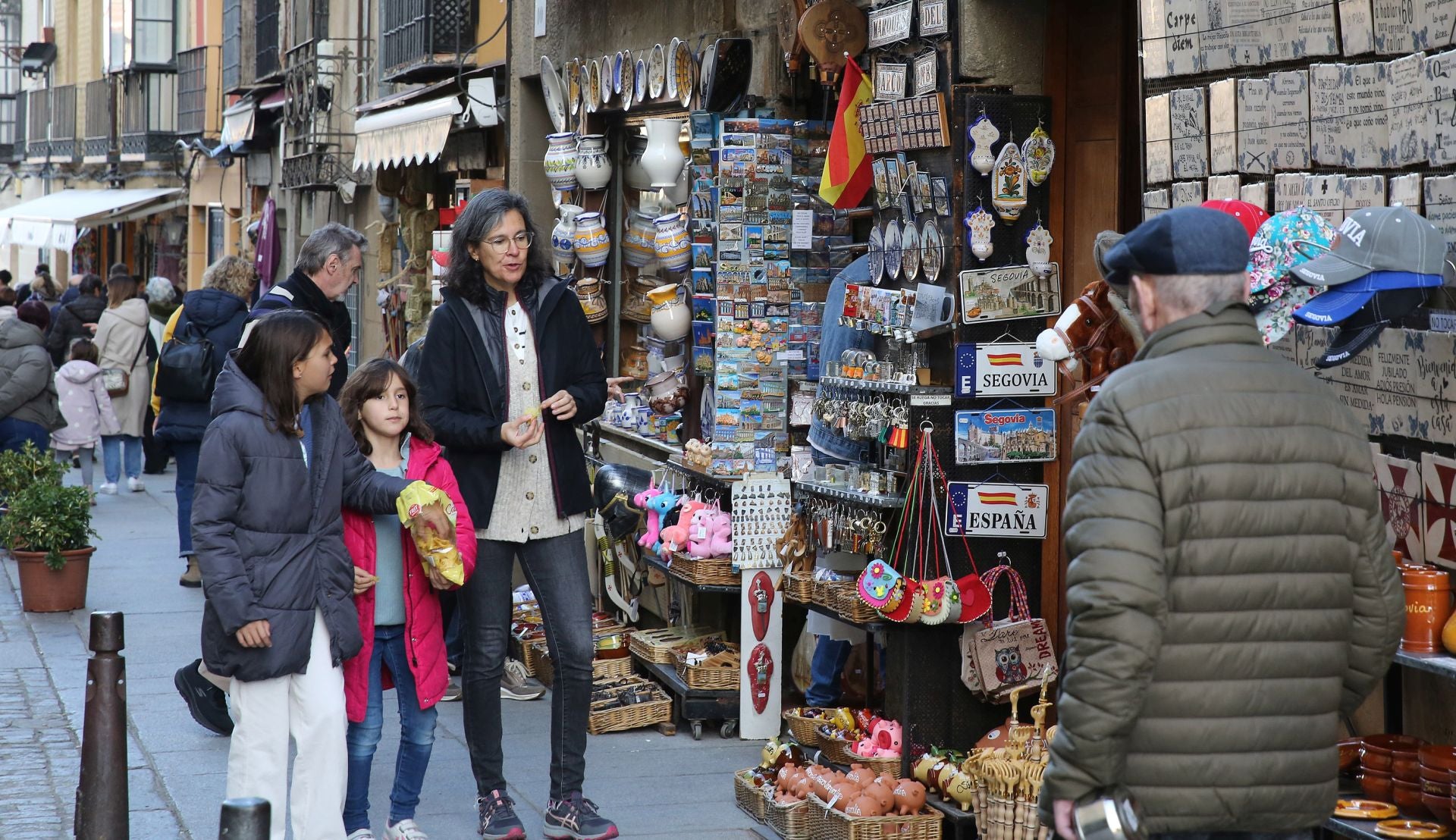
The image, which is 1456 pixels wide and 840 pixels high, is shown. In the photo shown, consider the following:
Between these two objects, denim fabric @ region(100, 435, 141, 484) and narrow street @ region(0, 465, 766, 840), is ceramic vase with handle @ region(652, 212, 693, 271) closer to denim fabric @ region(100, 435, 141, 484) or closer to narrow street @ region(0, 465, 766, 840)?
narrow street @ region(0, 465, 766, 840)

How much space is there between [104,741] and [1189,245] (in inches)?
128

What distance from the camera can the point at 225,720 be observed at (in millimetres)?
6285

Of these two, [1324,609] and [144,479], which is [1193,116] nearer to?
[1324,609]

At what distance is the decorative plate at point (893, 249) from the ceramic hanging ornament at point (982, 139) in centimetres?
51

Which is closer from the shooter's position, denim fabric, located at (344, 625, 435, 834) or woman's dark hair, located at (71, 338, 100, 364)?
denim fabric, located at (344, 625, 435, 834)

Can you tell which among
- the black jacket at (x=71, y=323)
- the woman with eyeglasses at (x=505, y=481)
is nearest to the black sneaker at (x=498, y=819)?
the woman with eyeglasses at (x=505, y=481)

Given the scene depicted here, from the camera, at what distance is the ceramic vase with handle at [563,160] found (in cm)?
880

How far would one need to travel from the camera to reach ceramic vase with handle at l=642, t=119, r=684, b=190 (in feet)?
25.5

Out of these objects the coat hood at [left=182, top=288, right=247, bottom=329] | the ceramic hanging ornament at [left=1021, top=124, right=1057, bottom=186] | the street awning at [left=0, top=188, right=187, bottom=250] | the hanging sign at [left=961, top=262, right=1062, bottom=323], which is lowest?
the hanging sign at [left=961, top=262, right=1062, bottom=323]

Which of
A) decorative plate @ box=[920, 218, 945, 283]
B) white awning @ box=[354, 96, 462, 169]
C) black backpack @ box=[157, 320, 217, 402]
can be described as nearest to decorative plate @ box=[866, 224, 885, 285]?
decorative plate @ box=[920, 218, 945, 283]

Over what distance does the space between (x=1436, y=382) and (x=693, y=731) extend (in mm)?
3506

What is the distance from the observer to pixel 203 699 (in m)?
6.19

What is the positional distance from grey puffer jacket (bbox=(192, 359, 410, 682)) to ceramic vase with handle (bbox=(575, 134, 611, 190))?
437 centimetres

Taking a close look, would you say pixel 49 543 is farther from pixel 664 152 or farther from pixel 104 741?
pixel 104 741
